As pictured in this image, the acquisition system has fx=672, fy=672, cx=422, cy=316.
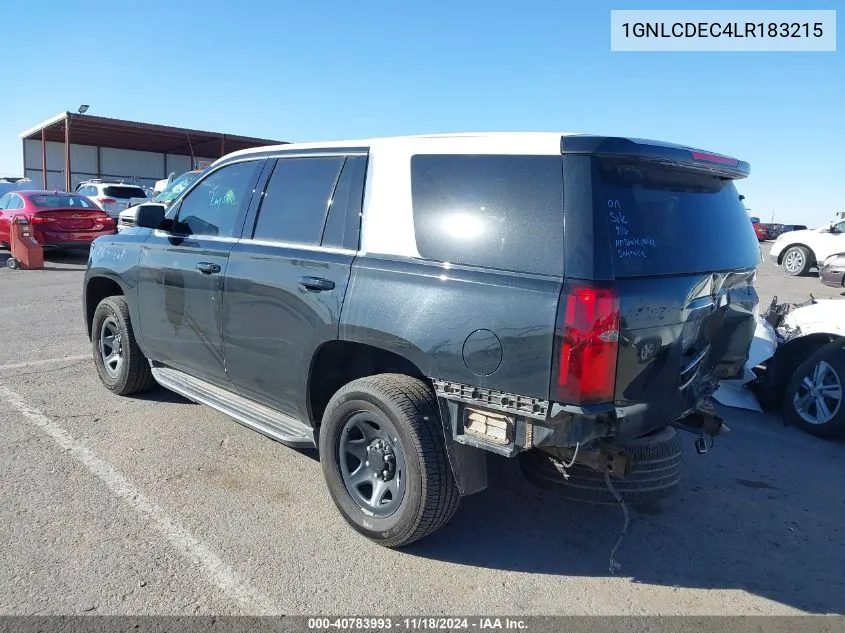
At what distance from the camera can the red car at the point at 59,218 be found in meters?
13.9

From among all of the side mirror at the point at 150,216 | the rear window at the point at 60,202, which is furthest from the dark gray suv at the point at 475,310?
the rear window at the point at 60,202

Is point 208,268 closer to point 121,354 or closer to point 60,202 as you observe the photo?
point 121,354

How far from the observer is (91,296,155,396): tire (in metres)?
5.12

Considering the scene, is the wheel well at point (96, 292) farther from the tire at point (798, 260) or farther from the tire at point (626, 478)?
the tire at point (798, 260)

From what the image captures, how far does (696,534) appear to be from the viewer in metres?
3.60

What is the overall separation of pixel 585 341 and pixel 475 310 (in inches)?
19.0

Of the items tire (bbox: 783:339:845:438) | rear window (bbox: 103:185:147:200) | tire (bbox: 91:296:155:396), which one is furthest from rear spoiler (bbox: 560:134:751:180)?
rear window (bbox: 103:185:147:200)

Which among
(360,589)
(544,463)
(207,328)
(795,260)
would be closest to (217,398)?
(207,328)

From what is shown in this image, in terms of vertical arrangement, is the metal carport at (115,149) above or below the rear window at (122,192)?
above

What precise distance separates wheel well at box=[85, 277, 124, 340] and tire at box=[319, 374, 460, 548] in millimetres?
3059

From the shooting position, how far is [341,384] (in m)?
3.74

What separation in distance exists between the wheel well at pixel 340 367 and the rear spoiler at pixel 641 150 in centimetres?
132

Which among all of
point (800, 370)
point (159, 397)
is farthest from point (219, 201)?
point (800, 370)

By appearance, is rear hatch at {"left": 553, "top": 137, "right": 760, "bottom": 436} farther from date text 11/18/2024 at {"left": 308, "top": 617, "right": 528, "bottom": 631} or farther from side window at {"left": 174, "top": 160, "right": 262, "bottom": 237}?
side window at {"left": 174, "top": 160, "right": 262, "bottom": 237}
